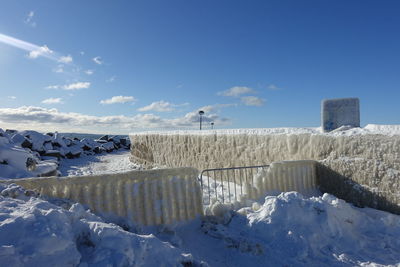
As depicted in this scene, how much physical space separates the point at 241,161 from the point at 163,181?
3.46 m

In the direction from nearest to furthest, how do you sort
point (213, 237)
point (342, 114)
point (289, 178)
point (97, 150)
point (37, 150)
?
1. point (213, 237)
2. point (289, 178)
3. point (342, 114)
4. point (37, 150)
5. point (97, 150)

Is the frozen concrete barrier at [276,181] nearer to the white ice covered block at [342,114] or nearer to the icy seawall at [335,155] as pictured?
the icy seawall at [335,155]

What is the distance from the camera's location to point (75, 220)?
2381 mm

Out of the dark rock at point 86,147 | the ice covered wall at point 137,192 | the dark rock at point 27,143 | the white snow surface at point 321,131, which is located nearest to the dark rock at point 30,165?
the ice covered wall at point 137,192

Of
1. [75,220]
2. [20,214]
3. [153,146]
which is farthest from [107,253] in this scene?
[153,146]

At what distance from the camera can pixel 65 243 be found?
6.48ft

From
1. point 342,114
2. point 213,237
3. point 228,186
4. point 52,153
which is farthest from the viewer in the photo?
point 52,153

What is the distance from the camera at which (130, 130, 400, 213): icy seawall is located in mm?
4555

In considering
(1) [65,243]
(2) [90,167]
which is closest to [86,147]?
(2) [90,167]

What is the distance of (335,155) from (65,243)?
16.4 ft

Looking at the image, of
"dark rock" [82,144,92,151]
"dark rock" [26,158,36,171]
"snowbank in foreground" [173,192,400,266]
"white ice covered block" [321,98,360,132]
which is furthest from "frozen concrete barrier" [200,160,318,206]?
"dark rock" [82,144,92,151]

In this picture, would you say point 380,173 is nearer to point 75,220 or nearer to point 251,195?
point 251,195

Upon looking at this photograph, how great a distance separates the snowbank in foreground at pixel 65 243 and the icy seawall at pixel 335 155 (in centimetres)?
393

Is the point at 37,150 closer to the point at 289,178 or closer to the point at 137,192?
the point at 137,192
